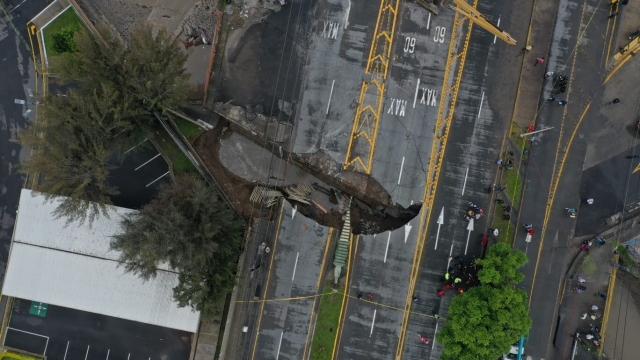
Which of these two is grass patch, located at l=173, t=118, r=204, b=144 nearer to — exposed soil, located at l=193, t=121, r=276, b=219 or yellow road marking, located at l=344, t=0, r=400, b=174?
exposed soil, located at l=193, t=121, r=276, b=219

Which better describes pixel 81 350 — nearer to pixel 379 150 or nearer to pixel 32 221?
pixel 32 221

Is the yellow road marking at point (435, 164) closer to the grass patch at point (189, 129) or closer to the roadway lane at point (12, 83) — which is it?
the grass patch at point (189, 129)

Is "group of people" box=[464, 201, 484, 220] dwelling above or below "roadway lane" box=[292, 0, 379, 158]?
below

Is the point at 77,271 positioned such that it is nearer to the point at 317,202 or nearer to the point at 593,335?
the point at 317,202

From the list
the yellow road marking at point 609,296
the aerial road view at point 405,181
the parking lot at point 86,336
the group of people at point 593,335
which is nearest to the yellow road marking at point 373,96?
the aerial road view at point 405,181

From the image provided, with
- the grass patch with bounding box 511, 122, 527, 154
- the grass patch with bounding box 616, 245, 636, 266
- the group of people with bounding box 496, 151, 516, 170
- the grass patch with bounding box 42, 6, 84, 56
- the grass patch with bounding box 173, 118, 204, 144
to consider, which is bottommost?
the grass patch with bounding box 616, 245, 636, 266

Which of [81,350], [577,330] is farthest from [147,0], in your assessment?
[577,330]

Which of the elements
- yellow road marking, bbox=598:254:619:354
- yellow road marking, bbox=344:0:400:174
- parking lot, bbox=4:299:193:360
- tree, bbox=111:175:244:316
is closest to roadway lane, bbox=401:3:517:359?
yellow road marking, bbox=344:0:400:174
